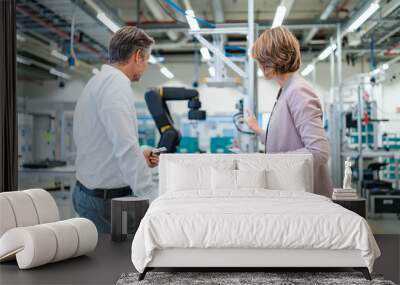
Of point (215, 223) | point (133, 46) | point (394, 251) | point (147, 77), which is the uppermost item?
point (147, 77)

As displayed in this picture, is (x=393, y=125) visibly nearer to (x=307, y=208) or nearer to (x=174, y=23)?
(x=174, y=23)

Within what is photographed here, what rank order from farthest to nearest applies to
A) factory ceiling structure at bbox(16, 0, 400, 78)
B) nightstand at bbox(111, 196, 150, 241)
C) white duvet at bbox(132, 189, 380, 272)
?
factory ceiling structure at bbox(16, 0, 400, 78)
nightstand at bbox(111, 196, 150, 241)
white duvet at bbox(132, 189, 380, 272)

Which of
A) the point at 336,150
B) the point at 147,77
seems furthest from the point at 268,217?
the point at 147,77

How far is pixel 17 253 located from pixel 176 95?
158 cm

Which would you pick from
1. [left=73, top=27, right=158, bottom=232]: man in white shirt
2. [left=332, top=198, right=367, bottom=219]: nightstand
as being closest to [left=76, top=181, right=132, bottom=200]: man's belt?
[left=73, top=27, right=158, bottom=232]: man in white shirt

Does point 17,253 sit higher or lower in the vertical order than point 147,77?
lower

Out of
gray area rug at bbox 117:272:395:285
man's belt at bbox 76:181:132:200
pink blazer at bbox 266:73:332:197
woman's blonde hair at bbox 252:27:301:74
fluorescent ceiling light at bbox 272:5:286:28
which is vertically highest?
fluorescent ceiling light at bbox 272:5:286:28

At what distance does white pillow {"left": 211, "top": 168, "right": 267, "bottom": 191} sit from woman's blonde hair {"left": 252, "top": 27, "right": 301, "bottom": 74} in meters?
0.84

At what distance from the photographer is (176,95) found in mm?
4004

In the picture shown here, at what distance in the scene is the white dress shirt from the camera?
297 cm

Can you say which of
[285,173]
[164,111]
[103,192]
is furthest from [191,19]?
[103,192]

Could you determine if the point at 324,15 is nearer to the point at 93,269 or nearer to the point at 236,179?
the point at 236,179

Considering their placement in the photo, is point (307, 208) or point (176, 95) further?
point (176, 95)

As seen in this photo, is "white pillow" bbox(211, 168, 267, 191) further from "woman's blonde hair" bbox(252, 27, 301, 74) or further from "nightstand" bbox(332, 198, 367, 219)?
"woman's blonde hair" bbox(252, 27, 301, 74)
